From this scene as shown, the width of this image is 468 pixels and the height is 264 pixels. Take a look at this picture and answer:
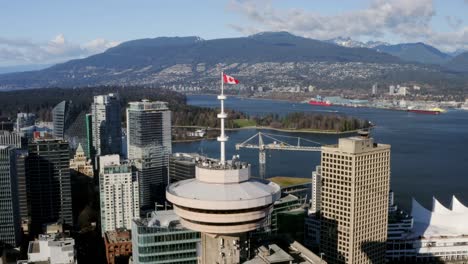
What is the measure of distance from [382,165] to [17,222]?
1115cm

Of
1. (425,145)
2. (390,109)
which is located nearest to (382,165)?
(425,145)

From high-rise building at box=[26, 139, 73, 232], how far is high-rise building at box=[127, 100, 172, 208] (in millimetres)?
3353

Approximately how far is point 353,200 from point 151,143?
13.3 m

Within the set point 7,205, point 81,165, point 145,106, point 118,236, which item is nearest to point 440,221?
point 118,236

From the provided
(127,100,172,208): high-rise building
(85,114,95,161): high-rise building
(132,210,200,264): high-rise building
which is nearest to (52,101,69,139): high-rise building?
(85,114,95,161): high-rise building

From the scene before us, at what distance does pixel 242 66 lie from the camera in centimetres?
11325

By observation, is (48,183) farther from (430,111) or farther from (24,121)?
(430,111)

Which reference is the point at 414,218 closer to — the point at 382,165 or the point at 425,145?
the point at 382,165

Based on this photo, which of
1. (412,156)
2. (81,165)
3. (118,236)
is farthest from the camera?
(412,156)

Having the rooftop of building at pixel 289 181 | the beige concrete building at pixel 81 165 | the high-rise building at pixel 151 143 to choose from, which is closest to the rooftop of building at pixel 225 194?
the rooftop of building at pixel 289 181

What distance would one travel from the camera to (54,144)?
66.4 ft

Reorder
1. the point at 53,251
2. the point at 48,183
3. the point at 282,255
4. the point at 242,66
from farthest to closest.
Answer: the point at 242,66, the point at 48,183, the point at 53,251, the point at 282,255

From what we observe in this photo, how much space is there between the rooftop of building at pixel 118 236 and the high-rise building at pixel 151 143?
15.7 feet

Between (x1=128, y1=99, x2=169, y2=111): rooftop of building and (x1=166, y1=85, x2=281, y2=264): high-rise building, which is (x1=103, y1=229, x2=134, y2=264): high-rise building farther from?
(x1=128, y1=99, x2=169, y2=111): rooftop of building
